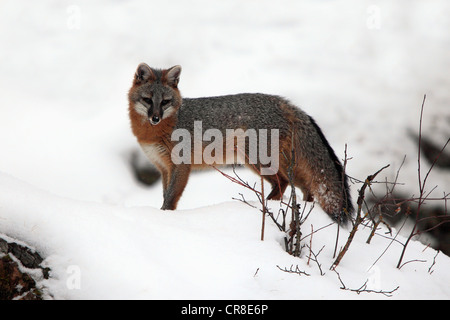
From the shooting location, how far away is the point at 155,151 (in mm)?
5684

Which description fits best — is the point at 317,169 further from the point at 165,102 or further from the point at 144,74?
the point at 144,74

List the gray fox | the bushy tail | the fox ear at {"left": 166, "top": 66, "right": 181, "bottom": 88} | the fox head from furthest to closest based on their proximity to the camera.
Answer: the fox ear at {"left": 166, "top": 66, "right": 181, "bottom": 88} < the fox head < the gray fox < the bushy tail

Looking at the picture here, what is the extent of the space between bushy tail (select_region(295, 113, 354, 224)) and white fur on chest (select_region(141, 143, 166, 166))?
5.46 ft

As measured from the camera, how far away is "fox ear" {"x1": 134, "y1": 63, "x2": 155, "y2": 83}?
5.79 metres

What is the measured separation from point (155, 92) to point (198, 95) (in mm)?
3248

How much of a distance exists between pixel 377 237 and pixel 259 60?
6.59 m

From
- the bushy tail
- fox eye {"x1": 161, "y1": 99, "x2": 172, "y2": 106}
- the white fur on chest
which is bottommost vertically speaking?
the bushy tail

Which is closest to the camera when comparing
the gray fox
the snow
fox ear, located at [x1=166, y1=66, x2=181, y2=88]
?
the snow

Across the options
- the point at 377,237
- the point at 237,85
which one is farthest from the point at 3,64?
the point at 377,237

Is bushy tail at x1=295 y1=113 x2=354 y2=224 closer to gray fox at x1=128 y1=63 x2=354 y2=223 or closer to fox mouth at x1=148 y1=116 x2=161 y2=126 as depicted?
gray fox at x1=128 y1=63 x2=354 y2=223

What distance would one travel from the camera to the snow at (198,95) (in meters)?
2.92

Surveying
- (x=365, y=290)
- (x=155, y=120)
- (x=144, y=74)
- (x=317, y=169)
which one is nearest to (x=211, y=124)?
(x=155, y=120)

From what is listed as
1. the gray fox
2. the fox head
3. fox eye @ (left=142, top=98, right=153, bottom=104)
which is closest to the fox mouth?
the gray fox
